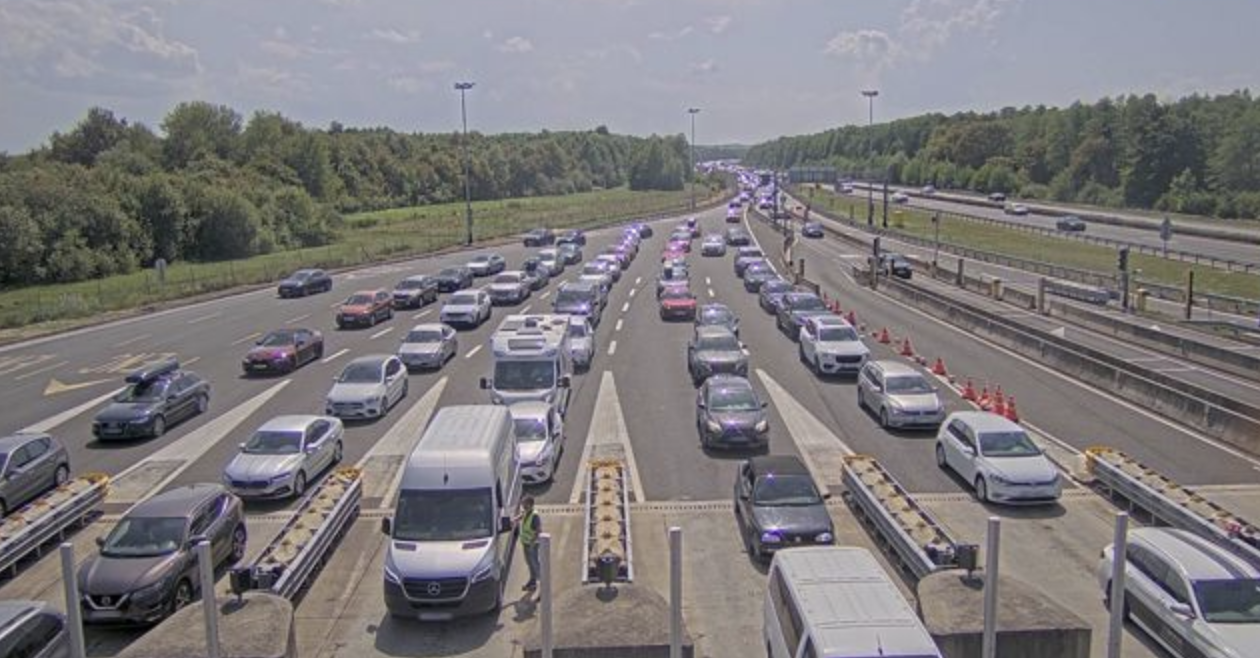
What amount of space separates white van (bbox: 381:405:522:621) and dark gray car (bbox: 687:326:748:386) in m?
16.4

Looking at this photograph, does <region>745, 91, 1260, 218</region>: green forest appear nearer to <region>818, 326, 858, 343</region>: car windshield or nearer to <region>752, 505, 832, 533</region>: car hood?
<region>818, 326, 858, 343</region>: car windshield

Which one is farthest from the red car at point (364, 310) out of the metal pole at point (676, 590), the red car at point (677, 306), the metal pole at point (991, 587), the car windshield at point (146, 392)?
the metal pole at point (991, 587)

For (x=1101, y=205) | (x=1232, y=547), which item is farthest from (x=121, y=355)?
(x=1101, y=205)

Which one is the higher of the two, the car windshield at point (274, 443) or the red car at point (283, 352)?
the car windshield at point (274, 443)

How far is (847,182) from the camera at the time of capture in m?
199

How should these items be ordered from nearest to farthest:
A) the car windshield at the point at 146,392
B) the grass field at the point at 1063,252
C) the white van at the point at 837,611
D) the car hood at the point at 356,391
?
1. the white van at the point at 837,611
2. the car windshield at the point at 146,392
3. the car hood at the point at 356,391
4. the grass field at the point at 1063,252

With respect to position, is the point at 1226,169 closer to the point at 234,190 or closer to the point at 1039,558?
the point at 234,190

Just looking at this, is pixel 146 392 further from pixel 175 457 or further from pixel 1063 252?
pixel 1063 252

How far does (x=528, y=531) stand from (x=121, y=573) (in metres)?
6.17

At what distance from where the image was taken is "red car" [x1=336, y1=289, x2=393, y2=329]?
1896 inches

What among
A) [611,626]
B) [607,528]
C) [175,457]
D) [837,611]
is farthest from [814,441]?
[837,611]

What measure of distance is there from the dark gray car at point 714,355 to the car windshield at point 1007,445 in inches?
470

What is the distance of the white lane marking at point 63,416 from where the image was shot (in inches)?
1233

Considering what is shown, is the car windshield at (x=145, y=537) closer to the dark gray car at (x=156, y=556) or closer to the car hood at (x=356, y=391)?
the dark gray car at (x=156, y=556)
